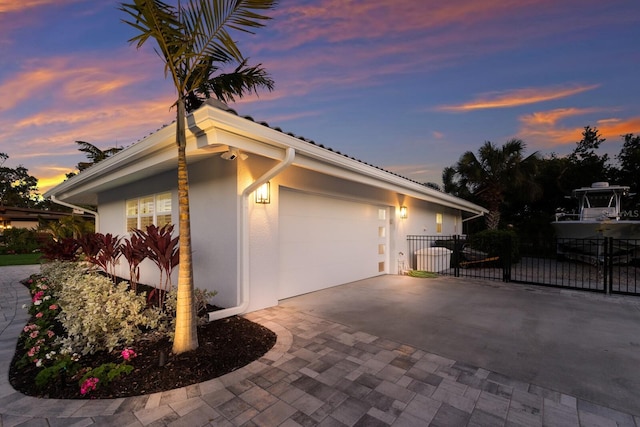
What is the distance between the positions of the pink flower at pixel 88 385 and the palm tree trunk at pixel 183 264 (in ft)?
2.33

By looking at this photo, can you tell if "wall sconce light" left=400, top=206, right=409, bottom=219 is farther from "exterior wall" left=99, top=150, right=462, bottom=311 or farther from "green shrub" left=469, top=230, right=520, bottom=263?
"green shrub" left=469, top=230, right=520, bottom=263

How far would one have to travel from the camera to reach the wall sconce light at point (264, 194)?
15.6 feet

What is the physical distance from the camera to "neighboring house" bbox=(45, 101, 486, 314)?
408cm

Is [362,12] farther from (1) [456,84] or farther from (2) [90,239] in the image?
(2) [90,239]

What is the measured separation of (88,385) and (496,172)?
15.6 metres

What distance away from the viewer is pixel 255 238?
4723 millimetres

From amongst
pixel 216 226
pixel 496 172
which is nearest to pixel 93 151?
pixel 216 226

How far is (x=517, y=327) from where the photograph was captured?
4.13 m

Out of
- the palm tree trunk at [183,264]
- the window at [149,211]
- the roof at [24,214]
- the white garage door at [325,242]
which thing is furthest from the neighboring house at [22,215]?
the palm tree trunk at [183,264]

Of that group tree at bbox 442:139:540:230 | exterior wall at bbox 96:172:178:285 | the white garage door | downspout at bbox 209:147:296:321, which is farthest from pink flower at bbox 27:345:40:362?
tree at bbox 442:139:540:230

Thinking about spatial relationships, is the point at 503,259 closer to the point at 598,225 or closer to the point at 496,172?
the point at 598,225

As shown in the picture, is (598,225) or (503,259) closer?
(503,259)

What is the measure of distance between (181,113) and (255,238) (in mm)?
2342

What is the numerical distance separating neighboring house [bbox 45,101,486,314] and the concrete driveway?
0.90 metres
